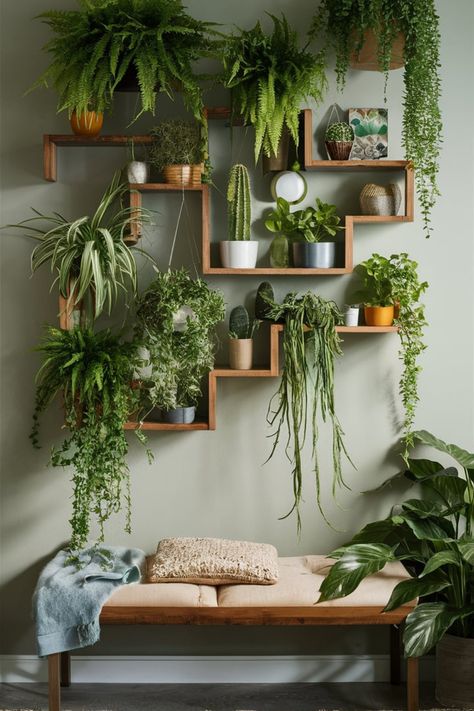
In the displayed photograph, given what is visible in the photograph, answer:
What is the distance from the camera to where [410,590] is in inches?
116

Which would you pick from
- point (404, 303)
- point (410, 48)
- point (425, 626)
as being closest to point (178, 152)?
point (410, 48)

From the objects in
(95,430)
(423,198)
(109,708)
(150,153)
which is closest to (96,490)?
(95,430)

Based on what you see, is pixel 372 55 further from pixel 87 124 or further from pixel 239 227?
pixel 87 124

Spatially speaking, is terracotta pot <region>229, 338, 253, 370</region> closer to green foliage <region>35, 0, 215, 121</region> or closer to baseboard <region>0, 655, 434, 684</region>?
green foliage <region>35, 0, 215, 121</region>

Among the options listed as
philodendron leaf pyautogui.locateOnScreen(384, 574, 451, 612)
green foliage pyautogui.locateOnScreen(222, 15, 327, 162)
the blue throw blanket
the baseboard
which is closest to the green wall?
the baseboard

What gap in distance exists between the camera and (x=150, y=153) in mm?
3285

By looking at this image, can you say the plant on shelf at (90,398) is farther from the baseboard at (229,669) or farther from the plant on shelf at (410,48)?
the plant on shelf at (410,48)

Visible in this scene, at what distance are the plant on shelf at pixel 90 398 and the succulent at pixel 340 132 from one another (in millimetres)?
1136

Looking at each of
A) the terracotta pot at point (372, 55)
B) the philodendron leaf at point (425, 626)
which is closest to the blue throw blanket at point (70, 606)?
the philodendron leaf at point (425, 626)

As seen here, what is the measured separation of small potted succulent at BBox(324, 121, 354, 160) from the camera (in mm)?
3254

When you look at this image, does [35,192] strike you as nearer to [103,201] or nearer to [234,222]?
[103,201]

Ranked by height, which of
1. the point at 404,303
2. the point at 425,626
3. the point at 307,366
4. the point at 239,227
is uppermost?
the point at 239,227

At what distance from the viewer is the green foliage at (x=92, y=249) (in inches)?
124

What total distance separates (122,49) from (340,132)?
2.91ft
